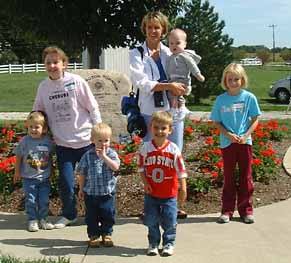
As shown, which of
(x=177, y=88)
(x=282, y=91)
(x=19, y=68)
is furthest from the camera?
(x=19, y=68)

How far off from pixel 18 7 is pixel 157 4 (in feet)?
7.59

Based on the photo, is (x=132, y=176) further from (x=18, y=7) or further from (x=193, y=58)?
(x=18, y=7)

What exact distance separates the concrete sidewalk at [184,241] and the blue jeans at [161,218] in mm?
149

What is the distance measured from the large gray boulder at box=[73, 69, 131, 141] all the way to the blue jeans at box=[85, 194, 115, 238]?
4536mm

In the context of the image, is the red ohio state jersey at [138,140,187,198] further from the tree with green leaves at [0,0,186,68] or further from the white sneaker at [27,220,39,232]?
the tree with green leaves at [0,0,186,68]

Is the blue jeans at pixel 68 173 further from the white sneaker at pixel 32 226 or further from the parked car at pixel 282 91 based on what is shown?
the parked car at pixel 282 91

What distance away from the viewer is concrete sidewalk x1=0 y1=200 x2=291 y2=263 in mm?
4922

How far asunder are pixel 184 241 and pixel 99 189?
2.81 ft

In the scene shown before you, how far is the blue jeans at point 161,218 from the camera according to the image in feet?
16.4

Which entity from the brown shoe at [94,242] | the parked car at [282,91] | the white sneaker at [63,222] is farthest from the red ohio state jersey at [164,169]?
the parked car at [282,91]

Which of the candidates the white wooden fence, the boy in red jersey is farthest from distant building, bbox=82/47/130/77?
the white wooden fence

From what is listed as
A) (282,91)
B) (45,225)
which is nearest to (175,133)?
(45,225)

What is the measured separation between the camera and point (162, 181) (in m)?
5.02

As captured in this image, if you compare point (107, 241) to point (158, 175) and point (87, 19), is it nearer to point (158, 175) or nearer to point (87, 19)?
point (158, 175)
